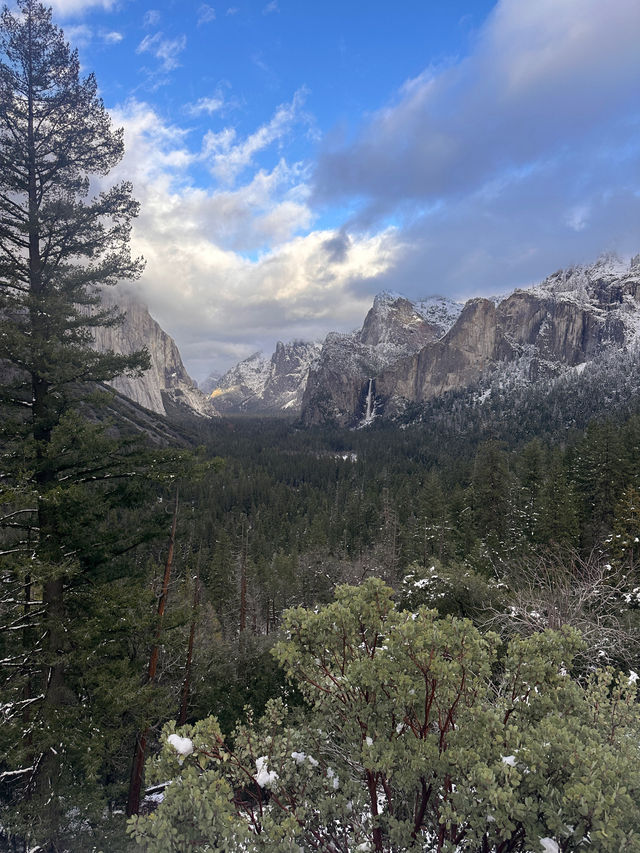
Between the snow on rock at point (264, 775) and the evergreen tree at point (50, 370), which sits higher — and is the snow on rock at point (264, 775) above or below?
below

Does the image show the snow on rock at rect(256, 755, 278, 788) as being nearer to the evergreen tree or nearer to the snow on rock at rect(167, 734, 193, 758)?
the snow on rock at rect(167, 734, 193, 758)

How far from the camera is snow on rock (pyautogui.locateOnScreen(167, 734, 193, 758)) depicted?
3.56 metres

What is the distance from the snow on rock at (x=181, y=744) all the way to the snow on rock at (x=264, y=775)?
664mm

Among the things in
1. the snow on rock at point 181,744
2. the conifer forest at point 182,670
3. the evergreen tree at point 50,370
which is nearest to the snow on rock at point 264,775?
the conifer forest at point 182,670

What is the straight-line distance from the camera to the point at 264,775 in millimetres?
3758

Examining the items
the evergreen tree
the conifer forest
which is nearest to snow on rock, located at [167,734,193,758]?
the conifer forest

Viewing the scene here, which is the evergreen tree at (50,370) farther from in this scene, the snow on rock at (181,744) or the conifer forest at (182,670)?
the snow on rock at (181,744)

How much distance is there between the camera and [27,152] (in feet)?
26.8

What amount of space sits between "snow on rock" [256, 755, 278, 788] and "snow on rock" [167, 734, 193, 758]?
0.66m

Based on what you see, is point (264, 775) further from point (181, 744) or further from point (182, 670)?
point (182, 670)

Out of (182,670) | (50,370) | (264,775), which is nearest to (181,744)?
(264,775)

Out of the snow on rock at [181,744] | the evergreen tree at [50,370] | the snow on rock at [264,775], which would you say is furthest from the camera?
the evergreen tree at [50,370]

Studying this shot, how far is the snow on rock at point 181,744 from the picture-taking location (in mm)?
3556

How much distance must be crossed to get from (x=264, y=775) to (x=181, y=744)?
845 millimetres
